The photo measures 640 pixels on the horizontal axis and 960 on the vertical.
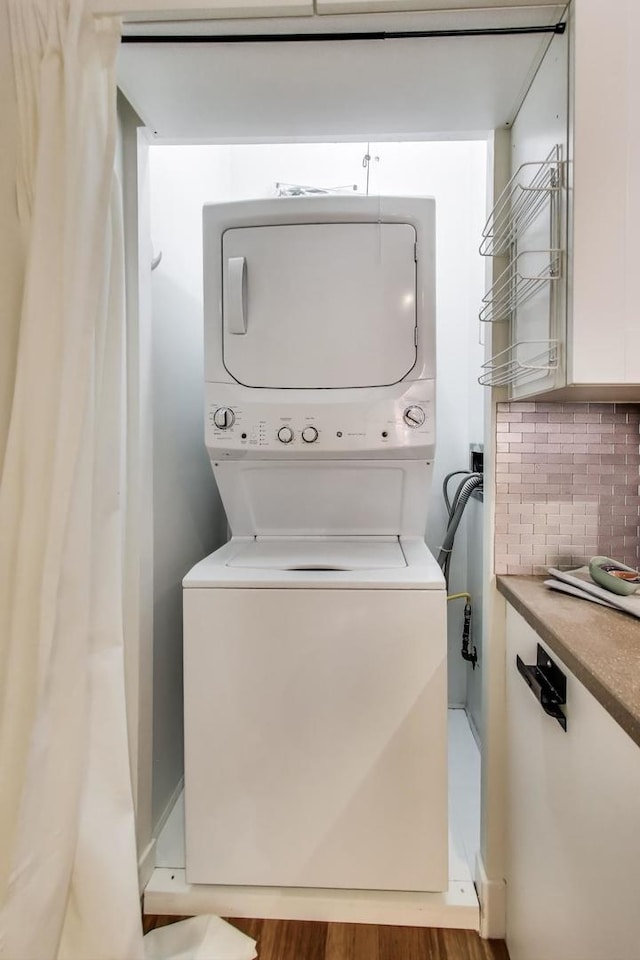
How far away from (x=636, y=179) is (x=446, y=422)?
1.37m

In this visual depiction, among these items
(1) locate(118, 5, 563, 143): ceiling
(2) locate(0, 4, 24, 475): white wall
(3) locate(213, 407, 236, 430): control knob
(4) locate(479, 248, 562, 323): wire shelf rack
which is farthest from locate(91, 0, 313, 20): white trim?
(3) locate(213, 407, 236, 430): control knob

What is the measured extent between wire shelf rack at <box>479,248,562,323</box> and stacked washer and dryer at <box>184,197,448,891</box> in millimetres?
201

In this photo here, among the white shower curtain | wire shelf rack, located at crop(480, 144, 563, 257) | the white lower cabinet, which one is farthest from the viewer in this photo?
wire shelf rack, located at crop(480, 144, 563, 257)

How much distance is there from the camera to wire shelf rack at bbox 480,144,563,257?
106 cm

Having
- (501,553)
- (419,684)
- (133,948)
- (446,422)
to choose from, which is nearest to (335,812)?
(419,684)

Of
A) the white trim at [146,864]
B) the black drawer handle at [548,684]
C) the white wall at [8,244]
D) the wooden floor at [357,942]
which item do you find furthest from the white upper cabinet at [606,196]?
the white trim at [146,864]

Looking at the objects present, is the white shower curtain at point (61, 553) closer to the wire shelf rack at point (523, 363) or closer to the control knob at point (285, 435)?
the control knob at point (285, 435)

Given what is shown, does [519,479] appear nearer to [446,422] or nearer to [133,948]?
[446,422]

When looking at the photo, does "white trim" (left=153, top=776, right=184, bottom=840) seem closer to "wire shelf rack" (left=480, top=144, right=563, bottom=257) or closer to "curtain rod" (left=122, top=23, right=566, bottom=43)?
"wire shelf rack" (left=480, top=144, right=563, bottom=257)

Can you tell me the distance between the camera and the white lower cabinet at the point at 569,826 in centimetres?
74

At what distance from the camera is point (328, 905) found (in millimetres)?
1401

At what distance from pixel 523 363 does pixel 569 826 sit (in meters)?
0.90

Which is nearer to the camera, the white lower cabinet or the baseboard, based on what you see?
the white lower cabinet

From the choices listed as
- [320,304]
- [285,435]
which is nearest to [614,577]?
[285,435]
